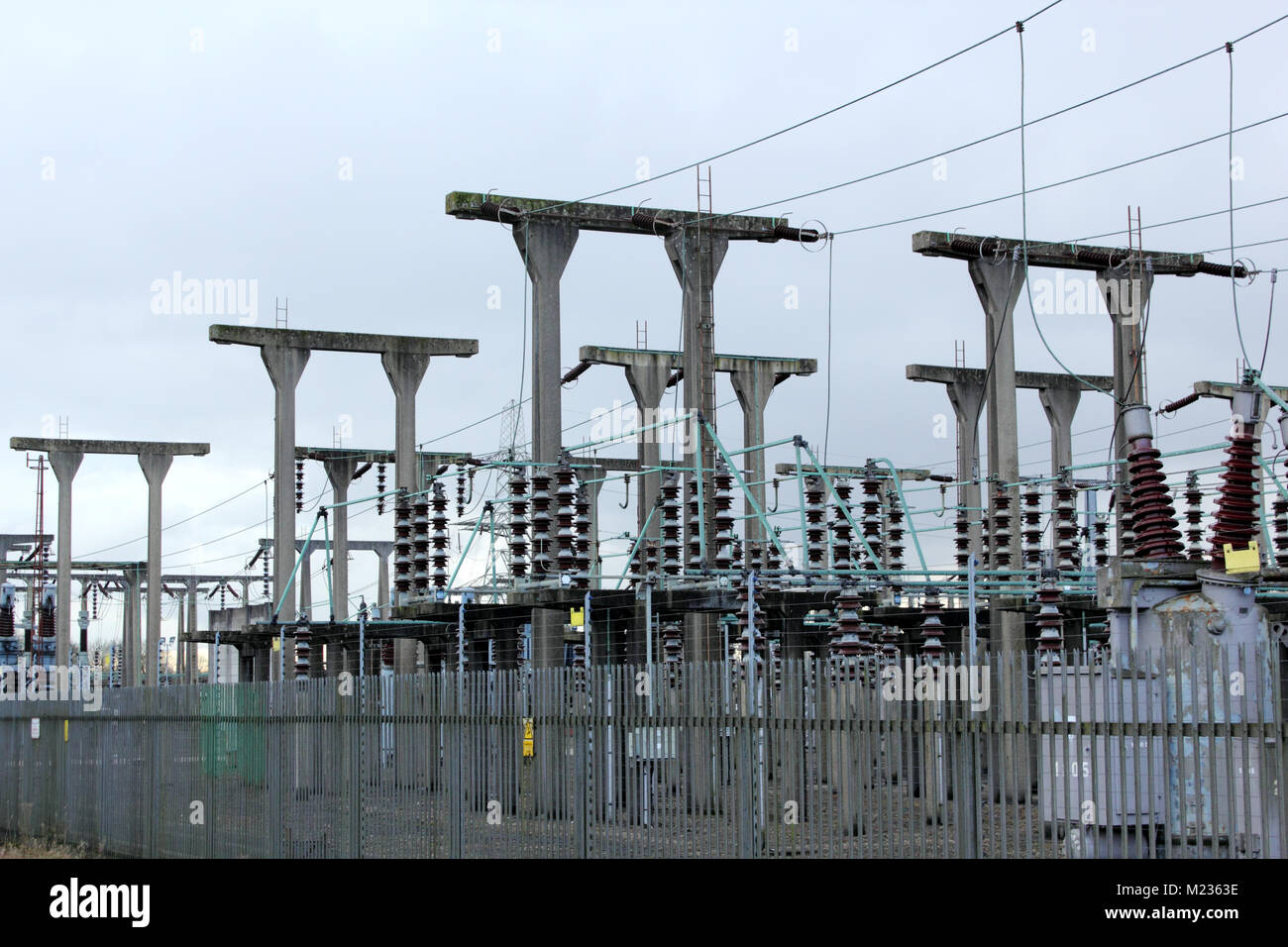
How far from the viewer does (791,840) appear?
12.3m

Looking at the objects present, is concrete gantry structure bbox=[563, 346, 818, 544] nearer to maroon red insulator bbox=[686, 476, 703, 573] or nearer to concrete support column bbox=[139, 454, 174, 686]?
maroon red insulator bbox=[686, 476, 703, 573]

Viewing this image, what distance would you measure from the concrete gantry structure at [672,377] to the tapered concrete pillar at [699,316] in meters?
7.44

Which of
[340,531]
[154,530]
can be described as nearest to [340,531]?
[340,531]

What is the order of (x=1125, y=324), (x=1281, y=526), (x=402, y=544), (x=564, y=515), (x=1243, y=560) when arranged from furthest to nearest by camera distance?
1. (x=402, y=544)
2. (x=1281, y=526)
3. (x=1125, y=324)
4. (x=564, y=515)
5. (x=1243, y=560)

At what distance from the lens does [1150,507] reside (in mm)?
14234

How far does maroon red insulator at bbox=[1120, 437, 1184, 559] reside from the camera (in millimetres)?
13961

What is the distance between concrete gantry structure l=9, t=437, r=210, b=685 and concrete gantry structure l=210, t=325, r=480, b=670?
12.1 m

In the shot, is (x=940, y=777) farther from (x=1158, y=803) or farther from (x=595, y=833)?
(x=595, y=833)

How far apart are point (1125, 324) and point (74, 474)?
29956 millimetres

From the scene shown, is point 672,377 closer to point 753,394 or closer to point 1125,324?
point 753,394

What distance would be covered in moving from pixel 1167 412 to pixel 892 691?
20.2 metres

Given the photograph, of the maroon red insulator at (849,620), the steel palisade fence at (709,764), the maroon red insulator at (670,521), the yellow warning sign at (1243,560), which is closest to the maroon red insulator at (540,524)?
the maroon red insulator at (670,521)

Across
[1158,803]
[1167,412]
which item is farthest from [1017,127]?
[1167,412]

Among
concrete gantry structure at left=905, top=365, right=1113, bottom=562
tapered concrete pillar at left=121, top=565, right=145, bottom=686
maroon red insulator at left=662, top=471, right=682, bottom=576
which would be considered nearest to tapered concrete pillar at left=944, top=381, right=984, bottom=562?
concrete gantry structure at left=905, top=365, right=1113, bottom=562
